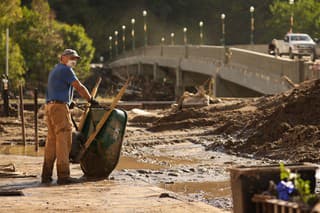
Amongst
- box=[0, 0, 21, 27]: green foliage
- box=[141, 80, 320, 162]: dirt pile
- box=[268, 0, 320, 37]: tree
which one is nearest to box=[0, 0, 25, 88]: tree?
box=[0, 0, 21, 27]: green foliage

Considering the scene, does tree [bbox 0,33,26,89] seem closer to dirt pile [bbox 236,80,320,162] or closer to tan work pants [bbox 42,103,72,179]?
dirt pile [bbox 236,80,320,162]

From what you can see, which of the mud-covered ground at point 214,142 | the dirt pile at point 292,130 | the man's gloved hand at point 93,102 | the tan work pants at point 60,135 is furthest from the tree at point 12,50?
the man's gloved hand at point 93,102

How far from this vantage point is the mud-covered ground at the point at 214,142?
55.0 ft

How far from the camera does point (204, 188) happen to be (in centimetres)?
1546

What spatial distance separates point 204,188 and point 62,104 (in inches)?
96.2

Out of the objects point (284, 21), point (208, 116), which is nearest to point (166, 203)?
point (208, 116)

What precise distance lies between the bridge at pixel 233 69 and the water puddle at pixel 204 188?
21233 millimetres

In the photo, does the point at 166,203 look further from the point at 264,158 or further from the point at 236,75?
the point at 236,75

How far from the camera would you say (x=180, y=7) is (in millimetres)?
144250

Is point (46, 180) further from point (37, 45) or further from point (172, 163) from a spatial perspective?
point (37, 45)

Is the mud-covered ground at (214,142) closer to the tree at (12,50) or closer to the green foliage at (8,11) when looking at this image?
the green foliage at (8,11)

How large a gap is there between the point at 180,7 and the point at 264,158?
124 meters

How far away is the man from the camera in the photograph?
1545 centimetres

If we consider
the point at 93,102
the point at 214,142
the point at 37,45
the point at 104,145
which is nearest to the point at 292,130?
the point at 214,142
